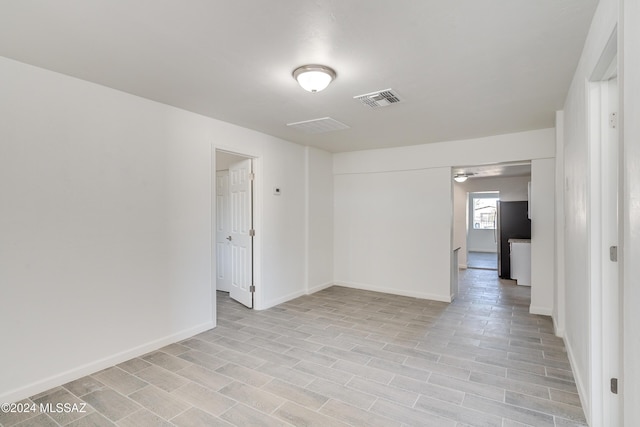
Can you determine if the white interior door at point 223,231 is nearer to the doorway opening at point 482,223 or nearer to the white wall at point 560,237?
the white wall at point 560,237

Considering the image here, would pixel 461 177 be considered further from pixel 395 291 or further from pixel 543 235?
pixel 395 291

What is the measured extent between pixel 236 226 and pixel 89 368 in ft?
8.40

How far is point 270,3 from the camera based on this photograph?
172 cm

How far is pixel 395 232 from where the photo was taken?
5.55 meters

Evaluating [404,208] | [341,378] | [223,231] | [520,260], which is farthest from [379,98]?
[520,260]

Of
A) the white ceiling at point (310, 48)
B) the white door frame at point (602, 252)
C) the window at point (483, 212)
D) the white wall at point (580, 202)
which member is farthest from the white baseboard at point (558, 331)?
the window at point (483, 212)

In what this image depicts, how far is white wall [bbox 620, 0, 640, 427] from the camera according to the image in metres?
1.12

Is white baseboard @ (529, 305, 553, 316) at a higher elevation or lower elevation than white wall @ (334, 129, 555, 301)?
lower

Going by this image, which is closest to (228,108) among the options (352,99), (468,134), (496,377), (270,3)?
(352,99)

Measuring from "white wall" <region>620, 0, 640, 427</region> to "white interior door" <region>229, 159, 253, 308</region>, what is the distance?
3.97 metres

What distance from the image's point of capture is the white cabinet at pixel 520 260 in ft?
20.5

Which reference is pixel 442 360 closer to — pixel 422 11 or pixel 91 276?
pixel 422 11

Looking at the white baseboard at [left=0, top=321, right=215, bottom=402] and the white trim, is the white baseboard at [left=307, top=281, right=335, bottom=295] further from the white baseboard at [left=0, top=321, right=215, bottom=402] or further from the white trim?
the white trim

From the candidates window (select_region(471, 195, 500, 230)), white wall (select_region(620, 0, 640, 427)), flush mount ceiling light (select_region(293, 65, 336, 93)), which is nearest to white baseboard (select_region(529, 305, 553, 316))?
white wall (select_region(620, 0, 640, 427))
